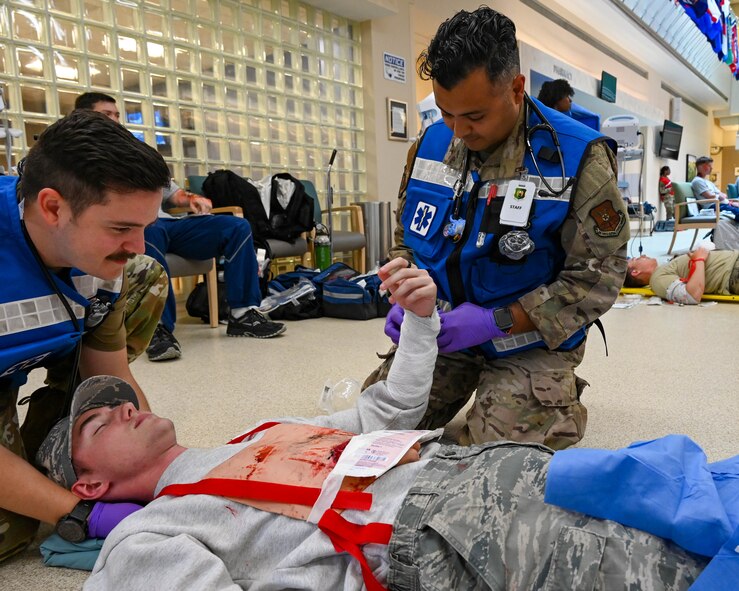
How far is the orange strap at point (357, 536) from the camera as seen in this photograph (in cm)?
83

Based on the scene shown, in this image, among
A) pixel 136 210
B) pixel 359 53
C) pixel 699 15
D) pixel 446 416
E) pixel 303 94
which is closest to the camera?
pixel 136 210

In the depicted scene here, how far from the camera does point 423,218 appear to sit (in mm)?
1573

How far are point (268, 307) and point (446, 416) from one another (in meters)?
2.19

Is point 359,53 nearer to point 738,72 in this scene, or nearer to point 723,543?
point 723,543

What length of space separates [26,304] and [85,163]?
286mm

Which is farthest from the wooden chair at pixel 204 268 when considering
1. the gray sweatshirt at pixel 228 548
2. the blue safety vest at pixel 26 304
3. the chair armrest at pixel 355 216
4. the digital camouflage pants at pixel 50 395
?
the gray sweatshirt at pixel 228 548

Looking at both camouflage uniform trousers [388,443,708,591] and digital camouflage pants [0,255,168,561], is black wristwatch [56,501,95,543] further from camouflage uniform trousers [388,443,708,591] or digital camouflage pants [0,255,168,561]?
camouflage uniform trousers [388,443,708,591]

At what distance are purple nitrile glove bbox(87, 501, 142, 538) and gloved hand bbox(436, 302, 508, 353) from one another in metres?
0.77

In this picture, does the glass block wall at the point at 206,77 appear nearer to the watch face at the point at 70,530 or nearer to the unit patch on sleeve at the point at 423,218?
the unit patch on sleeve at the point at 423,218

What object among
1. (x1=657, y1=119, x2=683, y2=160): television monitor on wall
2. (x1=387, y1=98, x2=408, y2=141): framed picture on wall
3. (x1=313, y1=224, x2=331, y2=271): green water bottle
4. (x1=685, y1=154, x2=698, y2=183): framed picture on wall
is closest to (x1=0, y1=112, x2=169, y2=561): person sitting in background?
(x1=313, y1=224, x2=331, y2=271): green water bottle

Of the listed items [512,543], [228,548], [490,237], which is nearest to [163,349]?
[490,237]

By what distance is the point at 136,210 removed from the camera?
3.34 ft

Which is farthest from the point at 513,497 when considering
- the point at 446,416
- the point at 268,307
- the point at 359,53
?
the point at 359,53

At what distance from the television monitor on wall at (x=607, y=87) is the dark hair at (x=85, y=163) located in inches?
392
